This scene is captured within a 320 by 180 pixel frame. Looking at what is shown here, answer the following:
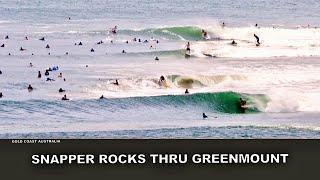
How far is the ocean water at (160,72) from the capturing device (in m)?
27.3

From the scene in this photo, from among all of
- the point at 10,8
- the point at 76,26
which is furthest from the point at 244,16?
the point at 10,8

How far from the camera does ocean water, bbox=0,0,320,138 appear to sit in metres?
27.3

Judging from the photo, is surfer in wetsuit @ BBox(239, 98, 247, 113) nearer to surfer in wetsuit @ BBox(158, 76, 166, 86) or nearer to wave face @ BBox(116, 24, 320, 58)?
surfer in wetsuit @ BBox(158, 76, 166, 86)

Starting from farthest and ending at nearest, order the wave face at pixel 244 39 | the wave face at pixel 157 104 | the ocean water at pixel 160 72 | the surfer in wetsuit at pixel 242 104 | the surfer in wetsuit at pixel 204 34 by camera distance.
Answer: the surfer in wetsuit at pixel 204 34 < the wave face at pixel 244 39 < the surfer in wetsuit at pixel 242 104 < the wave face at pixel 157 104 < the ocean water at pixel 160 72

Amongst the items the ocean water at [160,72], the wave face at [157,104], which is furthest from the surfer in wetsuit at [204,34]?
the wave face at [157,104]

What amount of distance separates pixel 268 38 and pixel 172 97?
89.5ft

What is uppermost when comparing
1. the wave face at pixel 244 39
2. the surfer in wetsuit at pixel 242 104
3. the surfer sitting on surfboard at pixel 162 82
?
the wave face at pixel 244 39

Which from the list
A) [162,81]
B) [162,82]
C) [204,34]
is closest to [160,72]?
[162,81]

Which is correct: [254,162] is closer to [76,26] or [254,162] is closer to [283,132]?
[283,132]

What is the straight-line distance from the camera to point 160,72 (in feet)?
140

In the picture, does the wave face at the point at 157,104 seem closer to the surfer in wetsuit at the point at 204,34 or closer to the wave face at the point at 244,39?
the wave face at the point at 244,39

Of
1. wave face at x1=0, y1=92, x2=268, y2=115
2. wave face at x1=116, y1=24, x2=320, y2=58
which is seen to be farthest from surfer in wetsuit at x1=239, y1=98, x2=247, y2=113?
wave face at x1=116, y1=24, x2=320, y2=58

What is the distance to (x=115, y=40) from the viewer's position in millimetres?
57750

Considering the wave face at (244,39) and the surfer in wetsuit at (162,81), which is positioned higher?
the wave face at (244,39)
